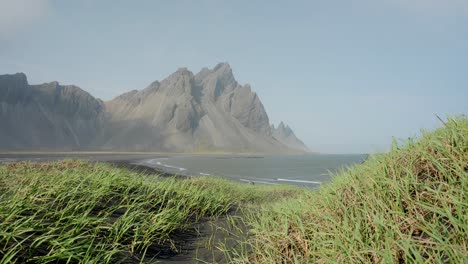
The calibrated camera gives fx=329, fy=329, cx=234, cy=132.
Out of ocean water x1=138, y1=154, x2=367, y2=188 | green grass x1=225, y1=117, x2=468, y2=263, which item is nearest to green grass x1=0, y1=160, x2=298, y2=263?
green grass x1=225, y1=117, x2=468, y2=263

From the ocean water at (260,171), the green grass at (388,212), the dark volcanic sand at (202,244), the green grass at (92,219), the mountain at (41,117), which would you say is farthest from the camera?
the mountain at (41,117)

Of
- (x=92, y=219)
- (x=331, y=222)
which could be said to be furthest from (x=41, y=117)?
(x=331, y=222)

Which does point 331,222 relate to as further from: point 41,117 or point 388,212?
point 41,117

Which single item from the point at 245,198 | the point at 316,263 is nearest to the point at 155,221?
the point at 316,263

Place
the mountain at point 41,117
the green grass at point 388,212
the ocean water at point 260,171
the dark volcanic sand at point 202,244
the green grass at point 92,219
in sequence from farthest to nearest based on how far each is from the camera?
the mountain at point 41,117, the ocean water at point 260,171, the dark volcanic sand at point 202,244, the green grass at point 92,219, the green grass at point 388,212

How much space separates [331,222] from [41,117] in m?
193

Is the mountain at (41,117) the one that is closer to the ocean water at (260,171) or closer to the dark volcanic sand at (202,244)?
the ocean water at (260,171)

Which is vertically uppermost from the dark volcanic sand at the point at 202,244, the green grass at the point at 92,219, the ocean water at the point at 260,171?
the green grass at the point at 92,219

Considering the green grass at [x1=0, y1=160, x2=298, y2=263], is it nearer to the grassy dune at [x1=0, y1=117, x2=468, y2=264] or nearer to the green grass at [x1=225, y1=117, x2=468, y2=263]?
the grassy dune at [x1=0, y1=117, x2=468, y2=264]

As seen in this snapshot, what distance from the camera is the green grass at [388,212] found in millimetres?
3505

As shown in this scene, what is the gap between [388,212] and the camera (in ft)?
13.7

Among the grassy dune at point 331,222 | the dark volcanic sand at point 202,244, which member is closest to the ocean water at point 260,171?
the grassy dune at point 331,222

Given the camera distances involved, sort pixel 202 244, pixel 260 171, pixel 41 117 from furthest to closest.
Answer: pixel 41 117, pixel 260 171, pixel 202 244

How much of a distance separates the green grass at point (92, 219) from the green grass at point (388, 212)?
1.70 metres
